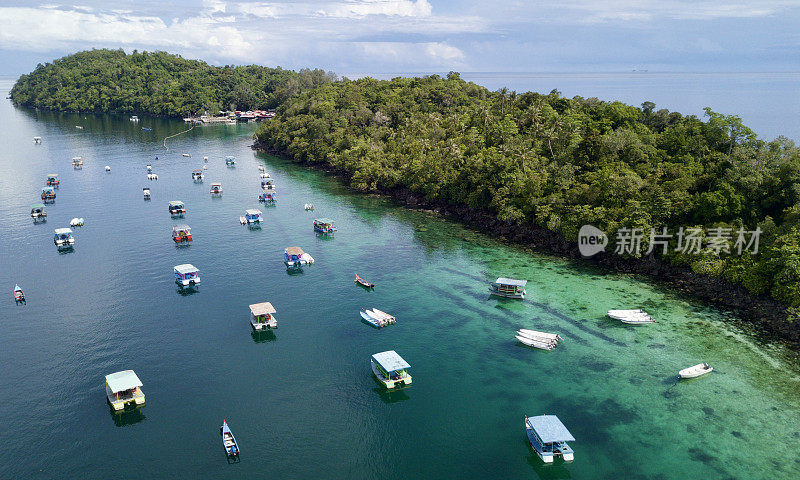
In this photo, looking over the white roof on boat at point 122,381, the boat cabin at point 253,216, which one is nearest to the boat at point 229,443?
the white roof on boat at point 122,381

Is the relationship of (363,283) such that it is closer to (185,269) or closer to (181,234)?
(185,269)

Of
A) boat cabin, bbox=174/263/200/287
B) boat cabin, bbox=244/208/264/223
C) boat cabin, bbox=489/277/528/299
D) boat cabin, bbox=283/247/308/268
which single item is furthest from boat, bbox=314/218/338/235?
boat cabin, bbox=489/277/528/299

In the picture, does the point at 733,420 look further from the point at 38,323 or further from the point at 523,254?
the point at 38,323

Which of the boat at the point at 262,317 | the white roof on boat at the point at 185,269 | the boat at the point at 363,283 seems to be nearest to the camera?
Result: the boat at the point at 262,317

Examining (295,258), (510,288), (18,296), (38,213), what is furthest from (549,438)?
(38,213)

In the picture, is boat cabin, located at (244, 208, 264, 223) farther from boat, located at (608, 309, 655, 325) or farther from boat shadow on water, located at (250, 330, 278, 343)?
boat, located at (608, 309, 655, 325)

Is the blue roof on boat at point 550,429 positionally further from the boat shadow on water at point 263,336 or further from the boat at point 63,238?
the boat at point 63,238
